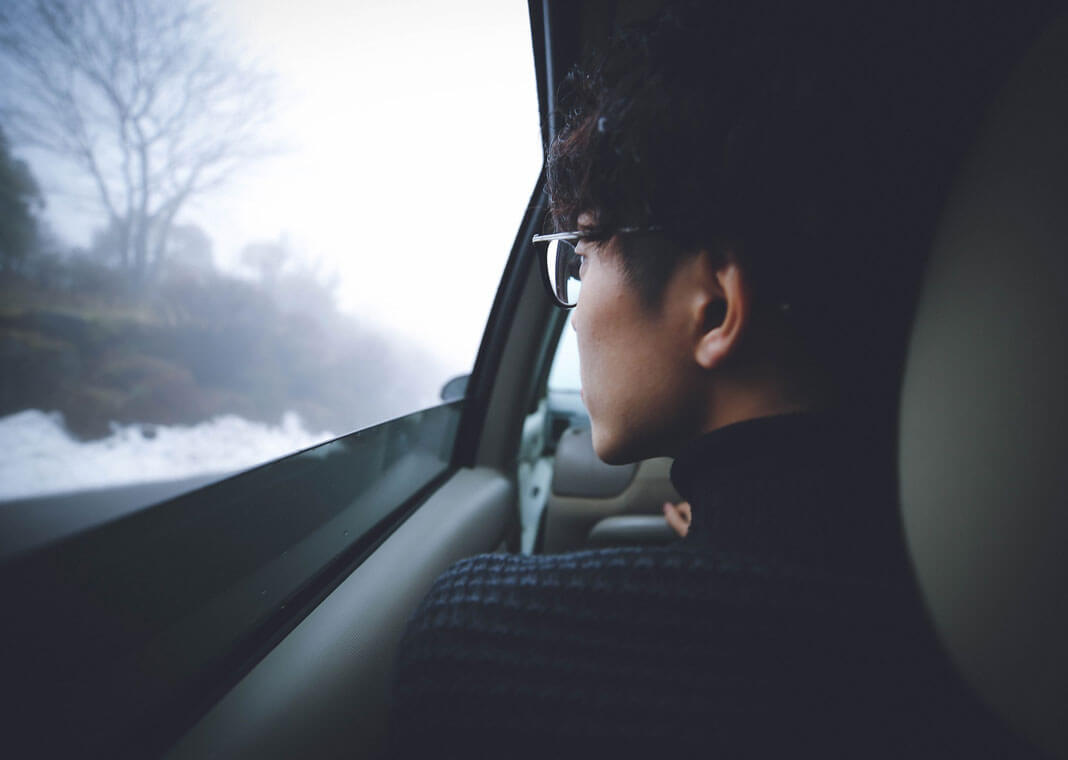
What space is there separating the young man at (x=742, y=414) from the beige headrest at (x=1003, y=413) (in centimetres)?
5

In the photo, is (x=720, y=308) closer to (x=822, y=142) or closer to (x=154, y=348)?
(x=822, y=142)

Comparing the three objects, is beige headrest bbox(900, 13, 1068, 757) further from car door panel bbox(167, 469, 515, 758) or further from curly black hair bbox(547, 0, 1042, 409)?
car door panel bbox(167, 469, 515, 758)

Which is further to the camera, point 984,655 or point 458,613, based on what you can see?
point 458,613

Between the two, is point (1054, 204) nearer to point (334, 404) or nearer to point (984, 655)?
point (984, 655)

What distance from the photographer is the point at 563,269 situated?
1271mm

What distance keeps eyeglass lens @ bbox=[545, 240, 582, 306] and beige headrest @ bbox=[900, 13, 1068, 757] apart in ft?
2.41

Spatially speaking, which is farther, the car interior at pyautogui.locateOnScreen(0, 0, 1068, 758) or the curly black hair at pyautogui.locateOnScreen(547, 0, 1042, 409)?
the curly black hair at pyautogui.locateOnScreen(547, 0, 1042, 409)

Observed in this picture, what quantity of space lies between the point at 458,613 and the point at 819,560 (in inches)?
19.6

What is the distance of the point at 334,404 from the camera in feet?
4.82

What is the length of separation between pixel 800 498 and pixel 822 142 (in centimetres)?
54

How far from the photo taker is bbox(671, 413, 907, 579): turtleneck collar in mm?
640

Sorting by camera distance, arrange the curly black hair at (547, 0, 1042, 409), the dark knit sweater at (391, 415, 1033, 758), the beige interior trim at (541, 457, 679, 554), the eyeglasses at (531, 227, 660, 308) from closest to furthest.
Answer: the dark knit sweater at (391, 415, 1033, 758) < the curly black hair at (547, 0, 1042, 409) < the eyeglasses at (531, 227, 660, 308) < the beige interior trim at (541, 457, 679, 554)

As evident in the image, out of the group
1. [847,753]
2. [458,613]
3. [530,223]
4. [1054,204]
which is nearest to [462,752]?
[458,613]

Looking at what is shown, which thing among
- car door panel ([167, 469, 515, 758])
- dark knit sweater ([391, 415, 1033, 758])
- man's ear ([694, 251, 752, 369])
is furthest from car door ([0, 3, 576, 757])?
man's ear ([694, 251, 752, 369])
